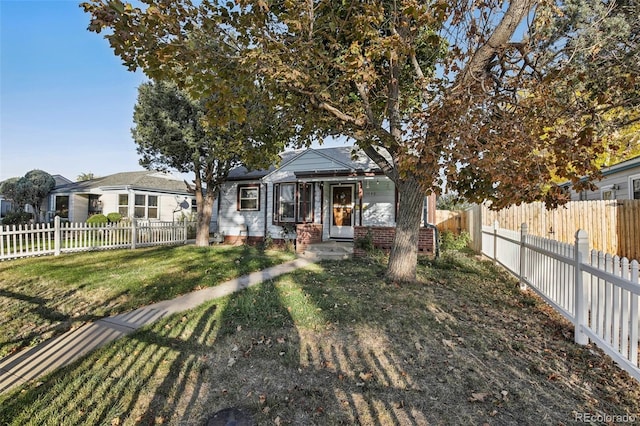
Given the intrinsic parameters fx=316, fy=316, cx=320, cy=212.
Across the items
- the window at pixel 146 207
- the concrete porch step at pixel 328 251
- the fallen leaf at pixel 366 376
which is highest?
the window at pixel 146 207

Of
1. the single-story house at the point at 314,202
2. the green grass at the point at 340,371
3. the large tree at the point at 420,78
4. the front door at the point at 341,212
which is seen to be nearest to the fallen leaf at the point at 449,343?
the green grass at the point at 340,371

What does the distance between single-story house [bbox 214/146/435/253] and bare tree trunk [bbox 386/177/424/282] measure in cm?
451

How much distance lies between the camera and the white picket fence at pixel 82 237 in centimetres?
994

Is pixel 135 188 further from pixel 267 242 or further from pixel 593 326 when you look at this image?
pixel 593 326

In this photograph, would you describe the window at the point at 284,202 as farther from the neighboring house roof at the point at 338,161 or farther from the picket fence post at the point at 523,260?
the picket fence post at the point at 523,260

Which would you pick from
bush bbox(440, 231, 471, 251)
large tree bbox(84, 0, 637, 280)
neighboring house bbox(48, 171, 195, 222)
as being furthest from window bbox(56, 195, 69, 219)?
bush bbox(440, 231, 471, 251)

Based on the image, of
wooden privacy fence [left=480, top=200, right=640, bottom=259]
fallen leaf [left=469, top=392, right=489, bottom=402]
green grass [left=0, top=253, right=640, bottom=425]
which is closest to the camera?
green grass [left=0, top=253, right=640, bottom=425]

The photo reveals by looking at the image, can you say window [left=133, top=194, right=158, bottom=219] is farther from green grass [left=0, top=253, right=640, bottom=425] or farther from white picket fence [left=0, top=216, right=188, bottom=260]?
green grass [left=0, top=253, right=640, bottom=425]

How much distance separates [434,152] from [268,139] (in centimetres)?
430

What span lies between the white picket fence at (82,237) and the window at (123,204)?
272 inches

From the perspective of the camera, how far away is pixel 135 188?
19.7m

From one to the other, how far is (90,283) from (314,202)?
8523 millimetres

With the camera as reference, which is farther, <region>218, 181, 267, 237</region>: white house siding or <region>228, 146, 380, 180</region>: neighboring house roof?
<region>218, 181, 267, 237</region>: white house siding

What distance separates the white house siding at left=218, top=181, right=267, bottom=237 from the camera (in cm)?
1500
